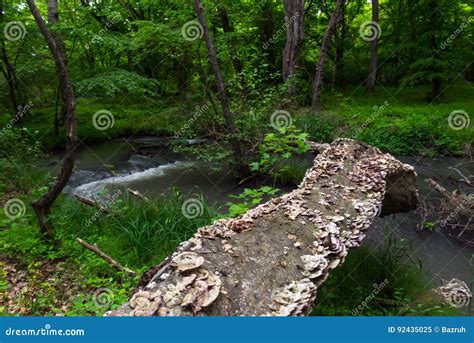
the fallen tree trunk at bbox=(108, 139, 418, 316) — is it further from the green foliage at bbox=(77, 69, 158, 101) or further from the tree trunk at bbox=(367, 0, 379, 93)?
the tree trunk at bbox=(367, 0, 379, 93)

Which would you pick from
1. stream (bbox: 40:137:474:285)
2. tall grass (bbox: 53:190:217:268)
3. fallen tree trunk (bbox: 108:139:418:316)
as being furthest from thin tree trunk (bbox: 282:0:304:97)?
fallen tree trunk (bbox: 108:139:418:316)

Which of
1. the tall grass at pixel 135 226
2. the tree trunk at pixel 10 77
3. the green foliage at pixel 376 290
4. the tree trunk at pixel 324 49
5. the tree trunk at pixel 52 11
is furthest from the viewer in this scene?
the tree trunk at pixel 324 49

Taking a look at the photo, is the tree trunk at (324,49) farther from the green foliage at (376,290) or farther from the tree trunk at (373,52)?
the green foliage at (376,290)

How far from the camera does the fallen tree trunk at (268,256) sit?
77.6 inches

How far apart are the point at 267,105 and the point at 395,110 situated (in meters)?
7.46

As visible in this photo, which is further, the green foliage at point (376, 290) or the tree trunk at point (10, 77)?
the tree trunk at point (10, 77)

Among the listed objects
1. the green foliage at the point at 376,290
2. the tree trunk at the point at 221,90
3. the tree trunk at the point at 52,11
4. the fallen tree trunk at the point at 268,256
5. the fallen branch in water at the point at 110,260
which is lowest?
the green foliage at the point at 376,290

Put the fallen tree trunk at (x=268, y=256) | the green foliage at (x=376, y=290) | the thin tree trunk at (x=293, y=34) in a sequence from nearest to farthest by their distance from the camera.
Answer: the fallen tree trunk at (x=268, y=256)
the green foliage at (x=376, y=290)
the thin tree trunk at (x=293, y=34)

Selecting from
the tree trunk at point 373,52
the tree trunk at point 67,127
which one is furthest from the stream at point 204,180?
the tree trunk at point 373,52

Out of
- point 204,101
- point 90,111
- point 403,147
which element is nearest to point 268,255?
point 204,101

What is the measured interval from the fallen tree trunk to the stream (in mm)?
1945

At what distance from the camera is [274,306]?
6.96 ft

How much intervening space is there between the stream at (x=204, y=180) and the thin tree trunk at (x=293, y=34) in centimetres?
491

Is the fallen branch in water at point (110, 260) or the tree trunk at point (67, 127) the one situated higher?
the tree trunk at point (67, 127)
